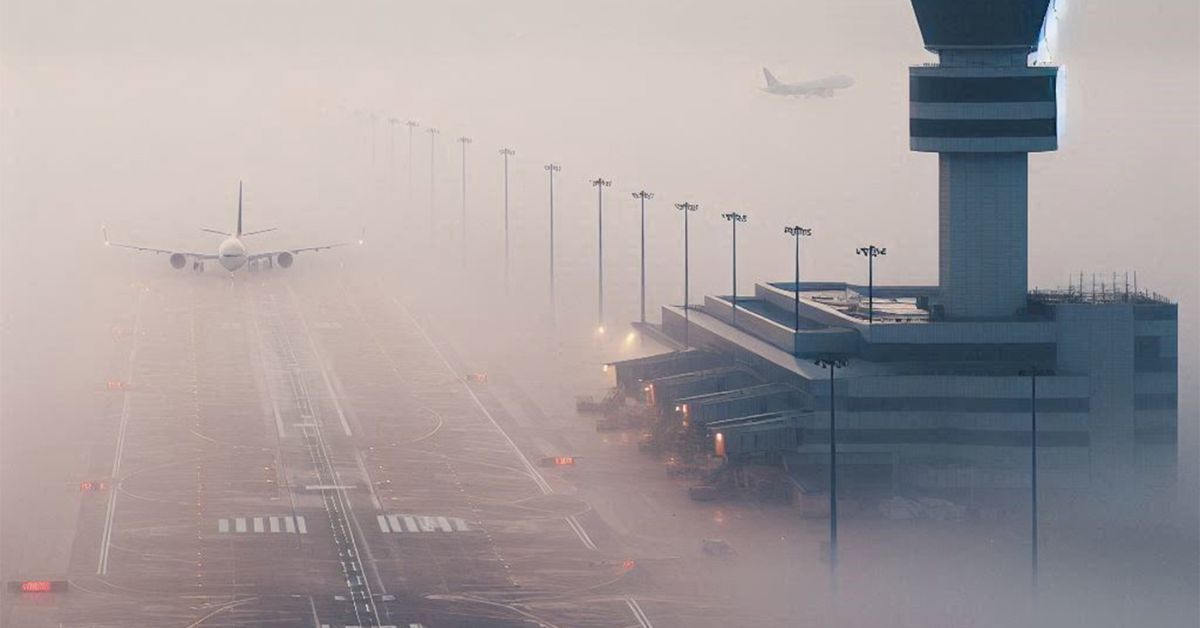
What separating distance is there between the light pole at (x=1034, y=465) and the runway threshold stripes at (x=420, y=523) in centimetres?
3179

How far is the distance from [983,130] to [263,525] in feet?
179

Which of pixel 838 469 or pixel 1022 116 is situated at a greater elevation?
pixel 1022 116

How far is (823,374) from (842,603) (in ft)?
128

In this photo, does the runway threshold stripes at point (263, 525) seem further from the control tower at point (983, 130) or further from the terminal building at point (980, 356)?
the control tower at point (983, 130)

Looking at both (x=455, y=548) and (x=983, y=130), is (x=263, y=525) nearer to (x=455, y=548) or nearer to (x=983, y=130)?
(x=455, y=548)

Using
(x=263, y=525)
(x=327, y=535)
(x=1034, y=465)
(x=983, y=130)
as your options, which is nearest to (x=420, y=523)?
(x=327, y=535)

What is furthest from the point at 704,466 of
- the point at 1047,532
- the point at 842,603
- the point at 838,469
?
the point at 842,603

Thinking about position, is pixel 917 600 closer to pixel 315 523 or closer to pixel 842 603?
pixel 842 603

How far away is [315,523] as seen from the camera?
165500 mm

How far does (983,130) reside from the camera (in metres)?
187

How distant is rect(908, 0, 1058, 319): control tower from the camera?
185750 millimetres

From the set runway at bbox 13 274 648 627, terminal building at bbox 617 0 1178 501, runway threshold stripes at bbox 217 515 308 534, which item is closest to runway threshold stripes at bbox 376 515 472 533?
runway at bbox 13 274 648 627

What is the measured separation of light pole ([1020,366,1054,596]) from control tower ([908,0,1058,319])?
9.62m

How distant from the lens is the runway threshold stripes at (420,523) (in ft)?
539
